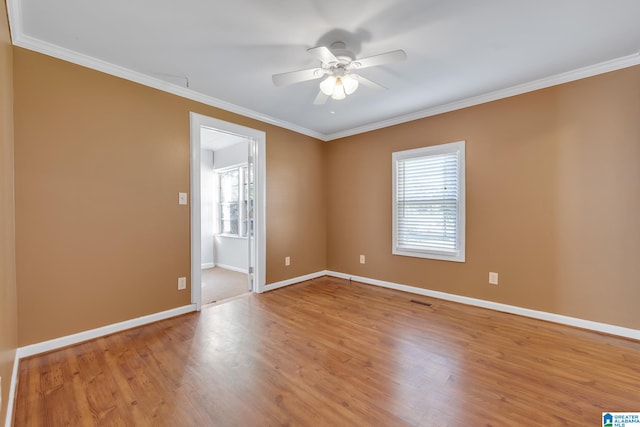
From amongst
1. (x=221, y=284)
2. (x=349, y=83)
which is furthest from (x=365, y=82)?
(x=221, y=284)

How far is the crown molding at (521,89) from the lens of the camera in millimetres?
2387

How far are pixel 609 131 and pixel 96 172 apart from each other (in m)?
4.65

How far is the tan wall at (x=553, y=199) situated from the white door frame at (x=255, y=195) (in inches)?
80.8

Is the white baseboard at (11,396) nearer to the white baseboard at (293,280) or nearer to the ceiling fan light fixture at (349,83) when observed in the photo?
the white baseboard at (293,280)

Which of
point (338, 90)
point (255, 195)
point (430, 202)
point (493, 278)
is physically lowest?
point (493, 278)

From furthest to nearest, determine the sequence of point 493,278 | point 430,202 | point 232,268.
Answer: point 232,268
point 430,202
point 493,278

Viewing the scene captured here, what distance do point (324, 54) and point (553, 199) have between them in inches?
104

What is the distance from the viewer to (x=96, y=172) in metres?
2.38

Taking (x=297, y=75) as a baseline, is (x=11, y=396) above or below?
below

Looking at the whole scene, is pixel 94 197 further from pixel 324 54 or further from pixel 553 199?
pixel 553 199

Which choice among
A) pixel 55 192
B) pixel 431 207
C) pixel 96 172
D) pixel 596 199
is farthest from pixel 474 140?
pixel 55 192

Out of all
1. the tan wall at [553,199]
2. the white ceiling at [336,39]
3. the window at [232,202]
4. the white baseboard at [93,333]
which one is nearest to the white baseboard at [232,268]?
the window at [232,202]

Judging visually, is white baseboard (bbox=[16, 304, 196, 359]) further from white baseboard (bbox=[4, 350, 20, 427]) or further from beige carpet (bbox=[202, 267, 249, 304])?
beige carpet (bbox=[202, 267, 249, 304])

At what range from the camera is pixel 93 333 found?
7.73 feet
